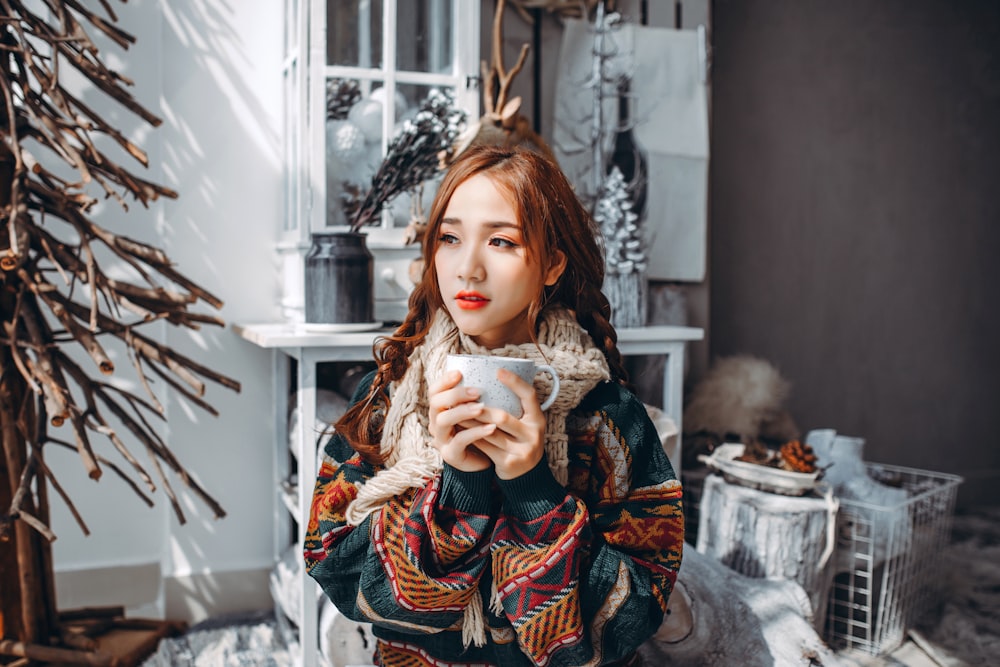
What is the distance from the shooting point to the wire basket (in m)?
2.31

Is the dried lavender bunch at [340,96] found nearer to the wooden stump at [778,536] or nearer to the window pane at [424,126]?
the window pane at [424,126]

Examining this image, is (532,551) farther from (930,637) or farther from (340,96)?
(930,637)

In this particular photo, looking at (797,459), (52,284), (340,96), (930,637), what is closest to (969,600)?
(930,637)

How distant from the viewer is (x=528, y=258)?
Result: 3.78 feet

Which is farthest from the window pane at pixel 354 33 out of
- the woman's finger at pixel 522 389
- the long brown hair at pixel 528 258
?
the woman's finger at pixel 522 389

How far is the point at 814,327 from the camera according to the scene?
141 inches

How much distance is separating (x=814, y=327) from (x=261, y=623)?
8.33 feet

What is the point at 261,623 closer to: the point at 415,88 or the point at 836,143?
the point at 415,88

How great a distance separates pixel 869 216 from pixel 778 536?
6.64 feet

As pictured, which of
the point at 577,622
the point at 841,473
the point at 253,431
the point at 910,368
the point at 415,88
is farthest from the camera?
the point at 910,368

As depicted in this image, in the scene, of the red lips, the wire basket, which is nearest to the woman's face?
the red lips

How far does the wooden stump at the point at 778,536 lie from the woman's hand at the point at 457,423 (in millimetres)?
1346

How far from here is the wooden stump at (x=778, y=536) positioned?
7.05 feet

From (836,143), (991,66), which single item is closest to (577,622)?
(836,143)
